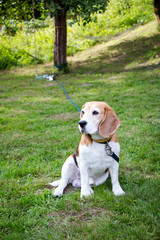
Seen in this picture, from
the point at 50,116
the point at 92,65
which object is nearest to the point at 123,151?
the point at 50,116

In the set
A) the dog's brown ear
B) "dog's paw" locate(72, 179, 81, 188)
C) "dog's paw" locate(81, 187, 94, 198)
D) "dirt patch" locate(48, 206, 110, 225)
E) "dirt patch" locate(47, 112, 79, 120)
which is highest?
the dog's brown ear

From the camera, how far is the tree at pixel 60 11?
10180mm

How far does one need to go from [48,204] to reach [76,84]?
25.6 ft

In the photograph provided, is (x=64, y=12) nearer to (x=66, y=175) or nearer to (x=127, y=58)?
(x=127, y=58)

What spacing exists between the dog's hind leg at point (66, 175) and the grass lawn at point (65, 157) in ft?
0.37

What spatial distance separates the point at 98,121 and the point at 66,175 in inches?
34.5

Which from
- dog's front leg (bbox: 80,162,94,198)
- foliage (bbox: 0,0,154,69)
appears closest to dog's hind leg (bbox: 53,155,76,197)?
dog's front leg (bbox: 80,162,94,198)

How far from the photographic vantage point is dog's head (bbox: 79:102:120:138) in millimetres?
2643

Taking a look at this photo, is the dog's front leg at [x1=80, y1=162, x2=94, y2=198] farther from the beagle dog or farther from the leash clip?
the leash clip

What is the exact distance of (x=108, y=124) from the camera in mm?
2691

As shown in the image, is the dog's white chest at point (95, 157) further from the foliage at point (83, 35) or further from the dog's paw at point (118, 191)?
the foliage at point (83, 35)

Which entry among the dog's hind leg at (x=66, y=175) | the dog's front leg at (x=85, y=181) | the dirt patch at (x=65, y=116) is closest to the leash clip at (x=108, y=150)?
the dog's front leg at (x=85, y=181)

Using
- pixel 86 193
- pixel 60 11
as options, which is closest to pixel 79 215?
pixel 86 193

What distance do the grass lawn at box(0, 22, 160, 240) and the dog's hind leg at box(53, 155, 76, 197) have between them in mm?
113
